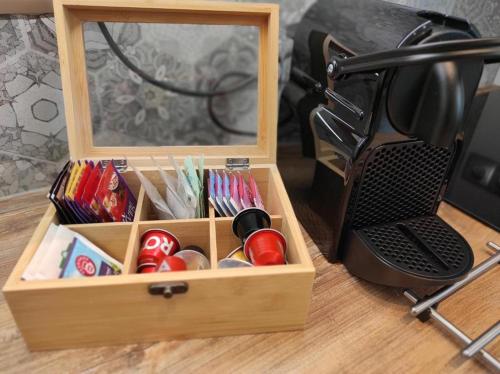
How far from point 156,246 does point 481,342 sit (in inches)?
18.3

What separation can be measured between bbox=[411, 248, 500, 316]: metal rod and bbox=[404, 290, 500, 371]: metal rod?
0.02m

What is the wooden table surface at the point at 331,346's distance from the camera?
0.46 m

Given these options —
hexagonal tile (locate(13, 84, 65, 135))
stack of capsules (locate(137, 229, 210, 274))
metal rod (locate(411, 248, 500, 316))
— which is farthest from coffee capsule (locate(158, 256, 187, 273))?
hexagonal tile (locate(13, 84, 65, 135))

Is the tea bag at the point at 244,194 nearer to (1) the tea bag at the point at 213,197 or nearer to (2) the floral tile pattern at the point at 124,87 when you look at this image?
(1) the tea bag at the point at 213,197

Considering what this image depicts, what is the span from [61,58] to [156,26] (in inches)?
11.8

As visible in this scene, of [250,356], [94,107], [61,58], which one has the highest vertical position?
[61,58]

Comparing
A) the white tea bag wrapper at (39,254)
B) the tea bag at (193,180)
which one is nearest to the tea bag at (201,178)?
the tea bag at (193,180)

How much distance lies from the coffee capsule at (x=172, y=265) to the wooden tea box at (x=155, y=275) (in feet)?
0.13

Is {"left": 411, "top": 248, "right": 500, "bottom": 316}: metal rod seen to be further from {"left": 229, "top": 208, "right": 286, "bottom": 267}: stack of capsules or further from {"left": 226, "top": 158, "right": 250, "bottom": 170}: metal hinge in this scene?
{"left": 226, "top": 158, "right": 250, "bottom": 170}: metal hinge

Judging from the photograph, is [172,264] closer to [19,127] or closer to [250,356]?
[250,356]

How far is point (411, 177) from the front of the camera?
1.87 feet

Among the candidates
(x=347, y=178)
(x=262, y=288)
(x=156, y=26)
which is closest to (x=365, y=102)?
(x=347, y=178)

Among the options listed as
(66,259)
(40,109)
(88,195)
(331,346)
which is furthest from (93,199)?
(331,346)

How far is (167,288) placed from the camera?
0.42 meters
